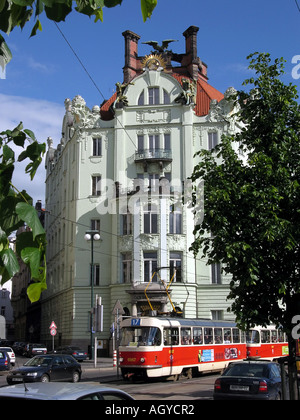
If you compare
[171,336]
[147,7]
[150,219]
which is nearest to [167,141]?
[150,219]

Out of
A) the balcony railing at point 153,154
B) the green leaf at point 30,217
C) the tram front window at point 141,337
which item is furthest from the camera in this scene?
the balcony railing at point 153,154

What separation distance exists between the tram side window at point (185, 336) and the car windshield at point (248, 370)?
10.6 meters

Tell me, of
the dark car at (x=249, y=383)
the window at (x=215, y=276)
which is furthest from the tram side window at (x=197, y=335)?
the window at (x=215, y=276)

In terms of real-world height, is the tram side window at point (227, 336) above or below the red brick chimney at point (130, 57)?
below

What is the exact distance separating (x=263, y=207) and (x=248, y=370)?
574cm

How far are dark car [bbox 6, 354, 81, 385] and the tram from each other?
2284mm

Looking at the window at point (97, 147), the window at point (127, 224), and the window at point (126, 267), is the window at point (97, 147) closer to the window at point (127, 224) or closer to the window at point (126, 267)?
the window at point (127, 224)

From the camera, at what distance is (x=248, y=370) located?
14.4m

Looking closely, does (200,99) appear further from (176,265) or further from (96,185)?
(176,265)

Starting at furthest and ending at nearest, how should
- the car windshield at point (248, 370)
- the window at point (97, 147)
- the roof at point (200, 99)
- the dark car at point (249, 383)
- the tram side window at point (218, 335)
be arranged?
the roof at point (200, 99) → the window at point (97, 147) → the tram side window at point (218, 335) → the car windshield at point (248, 370) → the dark car at point (249, 383)

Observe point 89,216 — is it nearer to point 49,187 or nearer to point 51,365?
point 49,187

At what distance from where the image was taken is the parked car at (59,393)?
4.96m

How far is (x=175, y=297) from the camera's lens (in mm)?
42281
